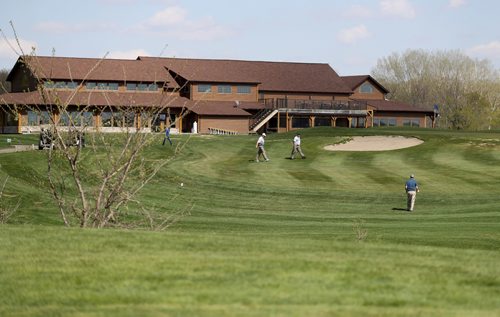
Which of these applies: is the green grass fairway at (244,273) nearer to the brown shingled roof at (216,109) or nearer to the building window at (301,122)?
the brown shingled roof at (216,109)

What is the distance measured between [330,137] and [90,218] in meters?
40.7

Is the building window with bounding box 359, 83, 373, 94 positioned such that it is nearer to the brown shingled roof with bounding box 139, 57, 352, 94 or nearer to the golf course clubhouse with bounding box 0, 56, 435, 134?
the golf course clubhouse with bounding box 0, 56, 435, 134

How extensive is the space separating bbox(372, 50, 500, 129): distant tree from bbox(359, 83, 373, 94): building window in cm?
2652

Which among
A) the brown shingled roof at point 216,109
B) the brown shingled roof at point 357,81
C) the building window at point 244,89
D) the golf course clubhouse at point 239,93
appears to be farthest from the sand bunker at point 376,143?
the brown shingled roof at point 357,81

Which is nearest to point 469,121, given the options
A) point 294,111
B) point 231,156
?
point 294,111

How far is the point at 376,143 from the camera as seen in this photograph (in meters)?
53.2

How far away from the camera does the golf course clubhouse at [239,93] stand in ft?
256

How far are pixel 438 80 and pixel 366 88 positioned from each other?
49.7 m

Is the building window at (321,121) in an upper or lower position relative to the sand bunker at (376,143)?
upper

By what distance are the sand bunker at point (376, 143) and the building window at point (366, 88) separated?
3933cm

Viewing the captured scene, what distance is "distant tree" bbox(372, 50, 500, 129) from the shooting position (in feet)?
417

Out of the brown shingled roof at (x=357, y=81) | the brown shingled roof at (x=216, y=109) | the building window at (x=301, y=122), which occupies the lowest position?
the building window at (x=301, y=122)

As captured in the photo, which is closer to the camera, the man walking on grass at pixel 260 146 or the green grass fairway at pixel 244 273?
the green grass fairway at pixel 244 273

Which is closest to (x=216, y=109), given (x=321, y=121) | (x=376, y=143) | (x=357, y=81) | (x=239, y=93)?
(x=239, y=93)
